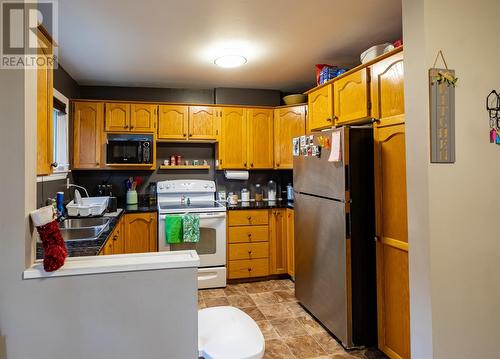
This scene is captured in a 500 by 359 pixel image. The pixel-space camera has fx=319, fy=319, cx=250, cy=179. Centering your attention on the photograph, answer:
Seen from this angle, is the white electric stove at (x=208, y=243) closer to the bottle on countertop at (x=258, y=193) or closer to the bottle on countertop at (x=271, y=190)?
the bottle on countertop at (x=258, y=193)

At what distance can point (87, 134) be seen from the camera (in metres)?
3.84

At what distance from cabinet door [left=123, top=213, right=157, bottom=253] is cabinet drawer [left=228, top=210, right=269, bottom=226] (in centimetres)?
91

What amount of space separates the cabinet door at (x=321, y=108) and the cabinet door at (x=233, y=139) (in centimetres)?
110

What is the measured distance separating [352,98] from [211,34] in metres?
1.26

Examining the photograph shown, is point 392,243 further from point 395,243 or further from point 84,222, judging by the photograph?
point 84,222

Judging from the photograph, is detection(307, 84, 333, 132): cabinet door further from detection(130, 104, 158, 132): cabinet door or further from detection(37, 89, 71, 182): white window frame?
detection(37, 89, 71, 182): white window frame

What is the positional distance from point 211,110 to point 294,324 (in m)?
2.70

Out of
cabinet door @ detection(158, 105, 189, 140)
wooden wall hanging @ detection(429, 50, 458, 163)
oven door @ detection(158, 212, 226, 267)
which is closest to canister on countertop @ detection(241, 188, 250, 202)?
oven door @ detection(158, 212, 226, 267)

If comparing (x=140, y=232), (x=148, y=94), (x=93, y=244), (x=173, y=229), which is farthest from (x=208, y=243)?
(x=148, y=94)

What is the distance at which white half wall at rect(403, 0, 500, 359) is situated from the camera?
158cm

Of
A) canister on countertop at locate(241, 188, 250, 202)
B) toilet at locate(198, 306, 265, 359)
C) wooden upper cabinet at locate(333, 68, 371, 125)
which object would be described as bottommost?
toilet at locate(198, 306, 265, 359)

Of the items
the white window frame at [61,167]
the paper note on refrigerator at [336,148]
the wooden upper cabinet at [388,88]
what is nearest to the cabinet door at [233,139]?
the white window frame at [61,167]

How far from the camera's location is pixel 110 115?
3.90 m

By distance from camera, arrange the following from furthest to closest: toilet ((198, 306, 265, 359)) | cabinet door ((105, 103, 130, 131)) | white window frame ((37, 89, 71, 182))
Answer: cabinet door ((105, 103, 130, 131)) < white window frame ((37, 89, 71, 182)) < toilet ((198, 306, 265, 359))
